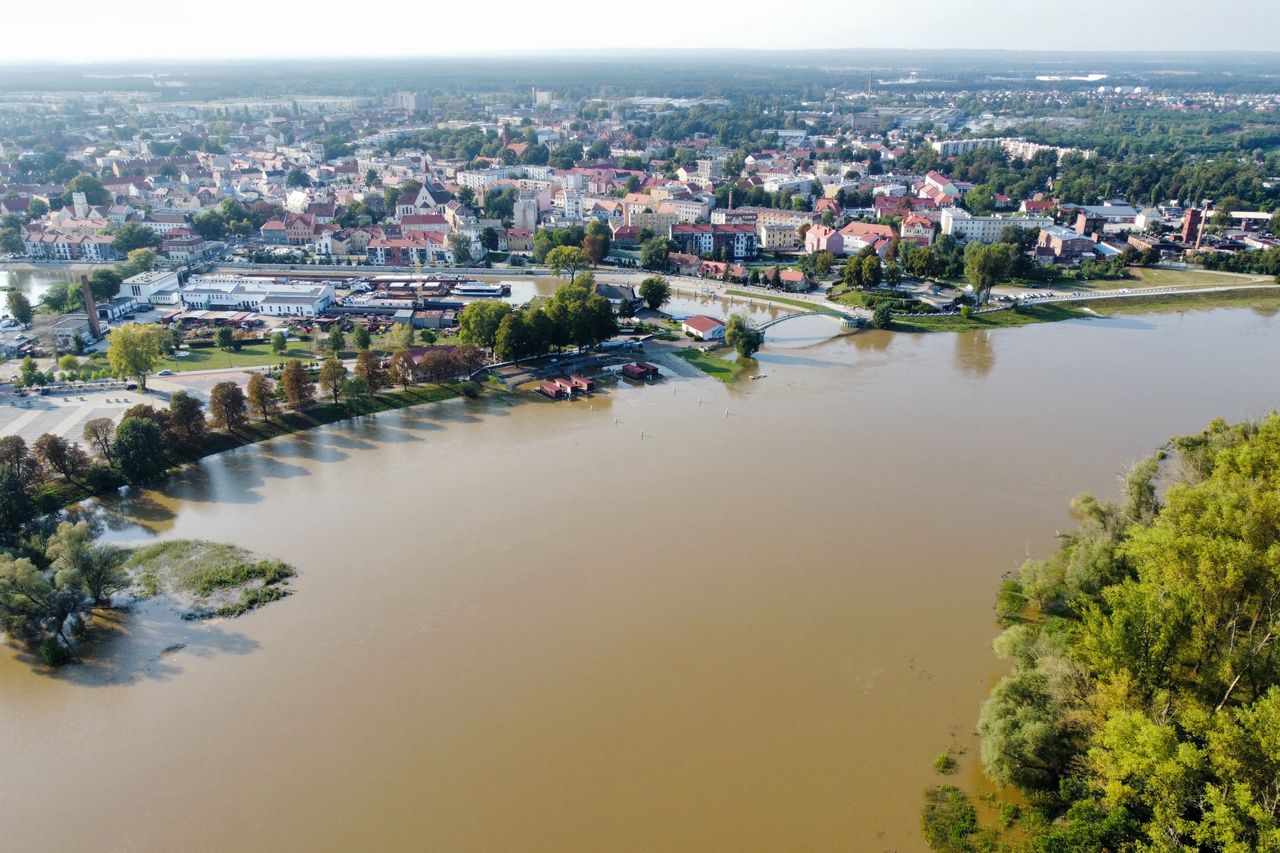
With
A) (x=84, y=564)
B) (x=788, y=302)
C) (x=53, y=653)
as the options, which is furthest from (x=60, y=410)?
(x=788, y=302)

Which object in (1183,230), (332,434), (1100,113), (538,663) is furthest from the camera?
(1100,113)

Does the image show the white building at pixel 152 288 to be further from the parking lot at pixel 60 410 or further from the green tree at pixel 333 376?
the green tree at pixel 333 376

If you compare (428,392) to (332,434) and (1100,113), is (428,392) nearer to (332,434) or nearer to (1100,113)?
(332,434)

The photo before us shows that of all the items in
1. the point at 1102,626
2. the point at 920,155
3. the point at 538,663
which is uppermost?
the point at 920,155

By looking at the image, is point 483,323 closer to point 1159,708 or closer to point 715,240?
point 715,240

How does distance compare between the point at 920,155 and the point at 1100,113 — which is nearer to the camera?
the point at 920,155

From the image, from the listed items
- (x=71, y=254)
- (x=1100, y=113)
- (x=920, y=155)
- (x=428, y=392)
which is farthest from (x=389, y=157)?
(x=1100, y=113)

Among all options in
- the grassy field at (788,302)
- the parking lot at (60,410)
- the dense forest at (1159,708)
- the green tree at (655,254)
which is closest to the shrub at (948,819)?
the dense forest at (1159,708)
